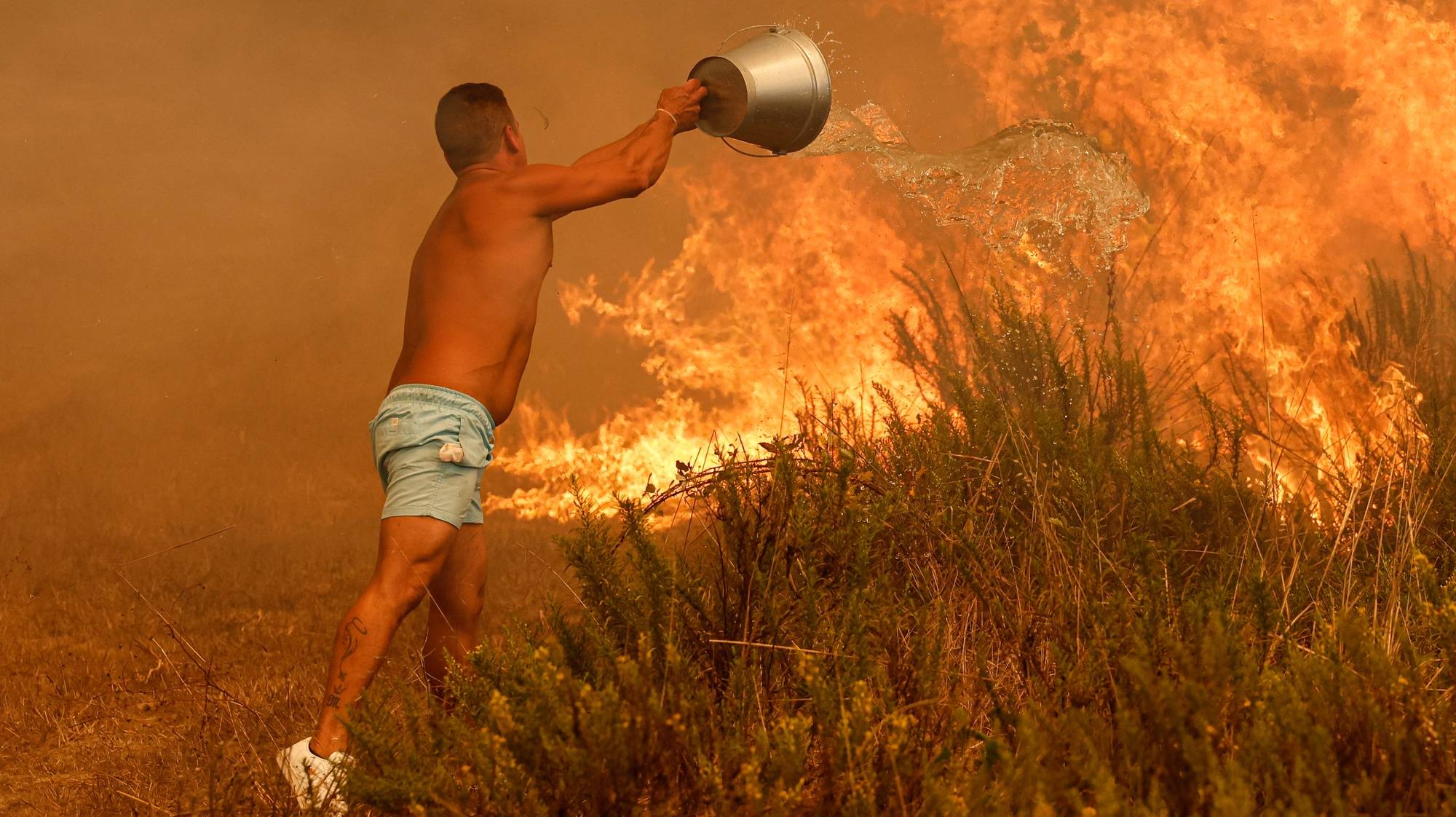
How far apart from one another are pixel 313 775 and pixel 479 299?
1.36m

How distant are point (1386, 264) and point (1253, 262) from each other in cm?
65

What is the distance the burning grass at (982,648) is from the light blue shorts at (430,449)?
0.40 meters

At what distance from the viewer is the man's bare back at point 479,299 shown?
3.28 m

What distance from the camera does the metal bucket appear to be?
3438 mm

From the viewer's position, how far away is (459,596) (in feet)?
11.3

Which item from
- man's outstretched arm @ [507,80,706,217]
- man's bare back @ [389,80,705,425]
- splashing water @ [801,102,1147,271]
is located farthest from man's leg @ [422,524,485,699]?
splashing water @ [801,102,1147,271]

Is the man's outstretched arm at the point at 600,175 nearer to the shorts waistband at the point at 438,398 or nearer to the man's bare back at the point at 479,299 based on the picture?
the man's bare back at the point at 479,299

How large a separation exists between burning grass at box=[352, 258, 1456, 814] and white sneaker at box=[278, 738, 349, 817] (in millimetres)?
249

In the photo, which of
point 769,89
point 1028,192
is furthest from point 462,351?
point 1028,192

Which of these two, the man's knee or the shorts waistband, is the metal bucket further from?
the man's knee

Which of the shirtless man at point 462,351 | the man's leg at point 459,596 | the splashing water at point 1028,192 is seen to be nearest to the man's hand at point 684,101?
the shirtless man at point 462,351

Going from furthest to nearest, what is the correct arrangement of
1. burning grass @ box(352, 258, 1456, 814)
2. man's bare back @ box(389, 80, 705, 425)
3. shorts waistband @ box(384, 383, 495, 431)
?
man's bare back @ box(389, 80, 705, 425), shorts waistband @ box(384, 383, 495, 431), burning grass @ box(352, 258, 1456, 814)

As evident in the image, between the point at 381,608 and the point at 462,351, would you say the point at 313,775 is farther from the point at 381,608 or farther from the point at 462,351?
the point at 462,351

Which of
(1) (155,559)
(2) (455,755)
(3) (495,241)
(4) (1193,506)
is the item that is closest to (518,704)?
(2) (455,755)
